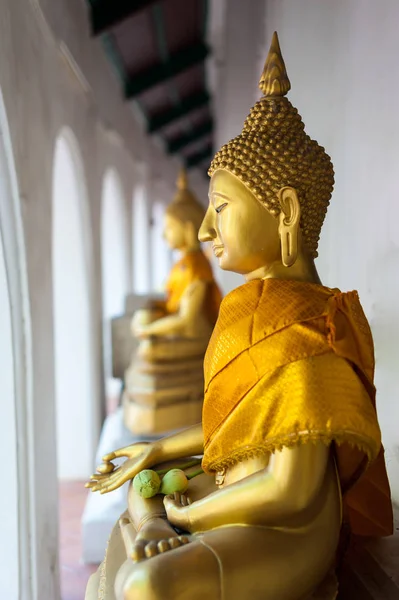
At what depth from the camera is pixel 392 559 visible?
1.16 metres

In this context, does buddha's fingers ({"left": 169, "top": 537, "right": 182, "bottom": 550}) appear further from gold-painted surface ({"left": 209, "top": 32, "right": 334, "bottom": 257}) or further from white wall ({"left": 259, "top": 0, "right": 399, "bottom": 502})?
white wall ({"left": 259, "top": 0, "right": 399, "bottom": 502})

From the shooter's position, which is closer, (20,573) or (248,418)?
(248,418)

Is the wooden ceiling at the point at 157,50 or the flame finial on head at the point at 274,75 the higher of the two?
the wooden ceiling at the point at 157,50

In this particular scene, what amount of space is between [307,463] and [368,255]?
841 mm

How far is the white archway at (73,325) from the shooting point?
11.2 feet

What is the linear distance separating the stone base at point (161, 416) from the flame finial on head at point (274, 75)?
202 centimetres

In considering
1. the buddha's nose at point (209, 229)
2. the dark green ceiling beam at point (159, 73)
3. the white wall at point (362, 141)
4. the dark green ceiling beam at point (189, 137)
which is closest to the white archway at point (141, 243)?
the dark green ceiling beam at point (159, 73)

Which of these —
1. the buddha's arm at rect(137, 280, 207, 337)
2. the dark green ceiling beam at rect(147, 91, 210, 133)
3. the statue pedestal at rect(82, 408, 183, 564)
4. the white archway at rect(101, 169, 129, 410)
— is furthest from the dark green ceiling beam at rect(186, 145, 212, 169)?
the statue pedestal at rect(82, 408, 183, 564)

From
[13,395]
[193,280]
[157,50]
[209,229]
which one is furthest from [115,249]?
[209,229]

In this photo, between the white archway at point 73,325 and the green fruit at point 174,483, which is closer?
the green fruit at point 174,483

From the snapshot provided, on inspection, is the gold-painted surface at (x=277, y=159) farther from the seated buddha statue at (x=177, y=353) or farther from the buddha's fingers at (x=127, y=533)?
Result: the seated buddha statue at (x=177, y=353)

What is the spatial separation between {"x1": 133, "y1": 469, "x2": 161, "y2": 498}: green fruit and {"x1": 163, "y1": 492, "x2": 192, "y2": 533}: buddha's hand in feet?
0.22

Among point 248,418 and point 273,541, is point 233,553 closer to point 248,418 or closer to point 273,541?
point 273,541

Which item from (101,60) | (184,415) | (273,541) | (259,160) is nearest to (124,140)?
(101,60)
